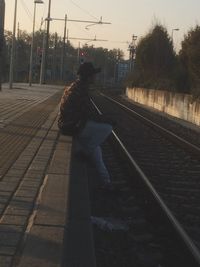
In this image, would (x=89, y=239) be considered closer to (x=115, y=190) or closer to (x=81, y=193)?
(x=81, y=193)

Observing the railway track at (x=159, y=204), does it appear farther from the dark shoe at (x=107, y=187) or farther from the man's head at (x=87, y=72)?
the man's head at (x=87, y=72)

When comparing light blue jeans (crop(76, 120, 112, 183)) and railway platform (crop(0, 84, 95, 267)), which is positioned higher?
light blue jeans (crop(76, 120, 112, 183))

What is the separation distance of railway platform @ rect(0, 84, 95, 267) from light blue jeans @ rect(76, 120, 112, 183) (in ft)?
1.13

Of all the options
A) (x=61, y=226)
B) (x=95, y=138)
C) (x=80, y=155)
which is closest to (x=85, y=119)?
(x=95, y=138)

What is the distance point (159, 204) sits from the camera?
8.37 m

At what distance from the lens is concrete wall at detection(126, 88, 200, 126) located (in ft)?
100.0

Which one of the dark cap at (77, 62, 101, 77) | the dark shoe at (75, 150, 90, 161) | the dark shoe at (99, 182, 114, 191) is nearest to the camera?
Result: the dark cap at (77, 62, 101, 77)

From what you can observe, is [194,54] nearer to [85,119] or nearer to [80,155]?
[80,155]

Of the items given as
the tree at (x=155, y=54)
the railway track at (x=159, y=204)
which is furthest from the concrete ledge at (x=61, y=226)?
the tree at (x=155, y=54)

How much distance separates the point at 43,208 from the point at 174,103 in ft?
97.2

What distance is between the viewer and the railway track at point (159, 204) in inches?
259

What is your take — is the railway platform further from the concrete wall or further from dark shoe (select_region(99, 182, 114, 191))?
the concrete wall

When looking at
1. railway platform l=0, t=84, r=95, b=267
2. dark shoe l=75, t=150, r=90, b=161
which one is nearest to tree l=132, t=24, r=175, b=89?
dark shoe l=75, t=150, r=90, b=161

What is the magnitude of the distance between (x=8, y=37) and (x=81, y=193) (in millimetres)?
116514
